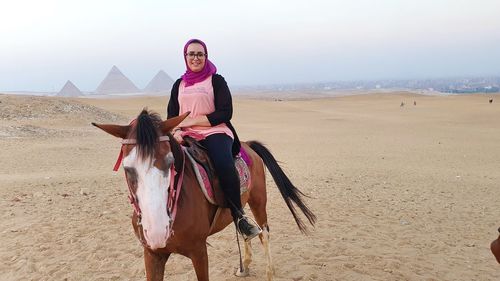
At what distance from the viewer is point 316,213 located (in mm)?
7656

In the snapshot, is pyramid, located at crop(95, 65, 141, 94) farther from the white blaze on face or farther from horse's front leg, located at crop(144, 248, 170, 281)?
the white blaze on face

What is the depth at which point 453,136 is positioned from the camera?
21.1 metres

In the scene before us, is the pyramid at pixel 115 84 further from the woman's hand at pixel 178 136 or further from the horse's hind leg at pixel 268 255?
the woman's hand at pixel 178 136

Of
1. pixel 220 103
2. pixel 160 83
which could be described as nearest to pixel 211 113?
pixel 220 103

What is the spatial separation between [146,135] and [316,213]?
560cm

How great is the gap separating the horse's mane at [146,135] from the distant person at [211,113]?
975mm

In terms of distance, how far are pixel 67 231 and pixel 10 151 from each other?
8.46 meters

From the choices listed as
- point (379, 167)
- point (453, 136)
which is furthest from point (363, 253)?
point (453, 136)

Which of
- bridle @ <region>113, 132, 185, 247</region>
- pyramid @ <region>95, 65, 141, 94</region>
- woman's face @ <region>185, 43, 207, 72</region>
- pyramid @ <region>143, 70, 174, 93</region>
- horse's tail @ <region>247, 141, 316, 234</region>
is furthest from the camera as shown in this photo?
pyramid @ <region>143, 70, 174, 93</region>

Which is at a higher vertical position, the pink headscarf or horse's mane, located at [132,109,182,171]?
the pink headscarf

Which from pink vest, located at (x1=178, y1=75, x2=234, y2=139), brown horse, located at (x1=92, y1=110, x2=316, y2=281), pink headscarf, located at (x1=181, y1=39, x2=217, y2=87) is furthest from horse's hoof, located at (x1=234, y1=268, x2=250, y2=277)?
pink headscarf, located at (x1=181, y1=39, x2=217, y2=87)

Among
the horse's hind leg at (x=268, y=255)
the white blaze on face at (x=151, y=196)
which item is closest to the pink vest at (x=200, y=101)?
the white blaze on face at (x=151, y=196)

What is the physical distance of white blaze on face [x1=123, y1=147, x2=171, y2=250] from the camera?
99.9 inches

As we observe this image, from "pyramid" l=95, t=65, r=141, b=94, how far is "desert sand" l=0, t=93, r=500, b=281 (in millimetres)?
156151
